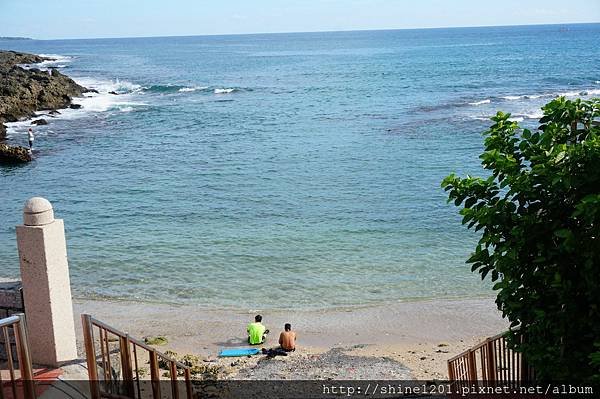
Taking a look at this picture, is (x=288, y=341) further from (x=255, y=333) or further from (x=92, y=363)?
(x=92, y=363)

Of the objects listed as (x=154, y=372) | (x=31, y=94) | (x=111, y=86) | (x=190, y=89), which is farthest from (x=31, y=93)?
(x=154, y=372)

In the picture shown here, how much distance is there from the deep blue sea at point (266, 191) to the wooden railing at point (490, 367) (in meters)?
8.13

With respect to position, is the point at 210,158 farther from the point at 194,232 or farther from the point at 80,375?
the point at 80,375

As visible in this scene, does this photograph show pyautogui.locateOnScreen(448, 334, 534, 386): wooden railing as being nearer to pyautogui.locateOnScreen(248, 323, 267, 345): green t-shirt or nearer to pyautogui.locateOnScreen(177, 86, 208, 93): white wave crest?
pyautogui.locateOnScreen(248, 323, 267, 345): green t-shirt

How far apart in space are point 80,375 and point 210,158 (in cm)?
3118

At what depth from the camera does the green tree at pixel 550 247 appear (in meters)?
5.88

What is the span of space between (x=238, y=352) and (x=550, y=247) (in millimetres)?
9370

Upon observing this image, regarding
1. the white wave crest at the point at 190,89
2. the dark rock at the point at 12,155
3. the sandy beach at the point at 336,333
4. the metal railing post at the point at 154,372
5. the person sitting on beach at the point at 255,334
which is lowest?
the sandy beach at the point at 336,333

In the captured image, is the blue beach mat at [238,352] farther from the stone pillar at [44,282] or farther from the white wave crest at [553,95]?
the white wave crest at [553,95]

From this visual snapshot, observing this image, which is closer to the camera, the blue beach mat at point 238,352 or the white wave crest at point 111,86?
the blue beach mat at point 238,352

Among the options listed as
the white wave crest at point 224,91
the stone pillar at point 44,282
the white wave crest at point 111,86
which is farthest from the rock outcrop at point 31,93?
the stone pillar at point 44,282

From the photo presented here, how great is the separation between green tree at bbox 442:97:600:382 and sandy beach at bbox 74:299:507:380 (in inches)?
270

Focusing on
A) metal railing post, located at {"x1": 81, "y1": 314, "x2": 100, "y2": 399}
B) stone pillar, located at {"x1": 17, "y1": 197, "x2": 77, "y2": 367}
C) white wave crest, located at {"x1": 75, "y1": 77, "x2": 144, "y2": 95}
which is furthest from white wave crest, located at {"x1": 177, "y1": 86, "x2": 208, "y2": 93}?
metal railing post, located at {"x1": 81, "y1": 314, "x2": 100, "y2": 399}

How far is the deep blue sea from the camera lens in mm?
19531
